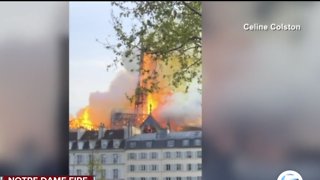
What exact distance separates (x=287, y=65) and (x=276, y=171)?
30.6 inches

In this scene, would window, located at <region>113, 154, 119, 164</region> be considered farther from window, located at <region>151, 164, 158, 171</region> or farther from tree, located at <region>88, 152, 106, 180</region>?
window, located at <region>151, 164, 158, 171</region>

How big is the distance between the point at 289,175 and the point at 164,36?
137 centimetres

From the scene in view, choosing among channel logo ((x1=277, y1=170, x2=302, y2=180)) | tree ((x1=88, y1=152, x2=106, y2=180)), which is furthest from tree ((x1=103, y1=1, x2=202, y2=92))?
channel logo ((x1=277, y1=170, x2=302, y2=180))

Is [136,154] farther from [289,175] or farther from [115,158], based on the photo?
[289,175]

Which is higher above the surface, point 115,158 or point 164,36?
point 164,36

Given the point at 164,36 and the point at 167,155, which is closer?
the point at 167,155

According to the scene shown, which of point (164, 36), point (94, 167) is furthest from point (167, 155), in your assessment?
point (164, 36)

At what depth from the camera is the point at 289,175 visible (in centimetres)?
424

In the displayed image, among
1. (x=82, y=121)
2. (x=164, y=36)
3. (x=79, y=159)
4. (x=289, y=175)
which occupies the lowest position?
(x=289, y=175)

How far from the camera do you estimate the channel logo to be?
4.24 metres

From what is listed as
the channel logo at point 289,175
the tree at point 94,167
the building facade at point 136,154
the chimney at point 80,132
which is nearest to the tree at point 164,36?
the building facade at point 136,154

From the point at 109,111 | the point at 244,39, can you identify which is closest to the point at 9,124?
the point at 109,111

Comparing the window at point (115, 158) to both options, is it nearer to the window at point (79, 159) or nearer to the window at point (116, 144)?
the window at point (116, 144)

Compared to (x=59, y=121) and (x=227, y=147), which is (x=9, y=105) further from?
(x=227, y=147)
